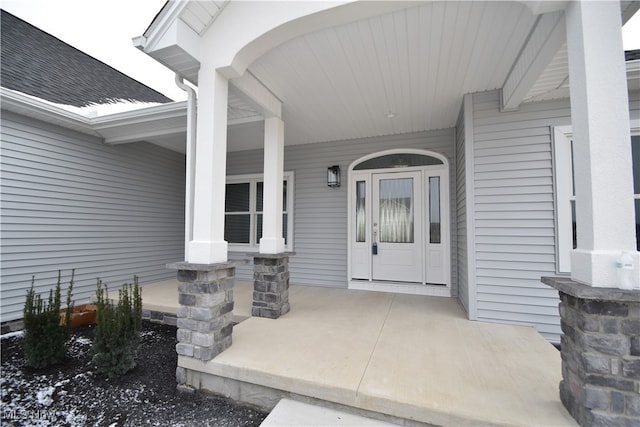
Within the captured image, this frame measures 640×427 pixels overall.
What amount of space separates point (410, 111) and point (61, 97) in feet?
16.8

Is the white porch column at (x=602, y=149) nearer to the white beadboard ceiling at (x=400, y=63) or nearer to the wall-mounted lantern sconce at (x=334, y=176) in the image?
the white beadboard ceiling at (x=400, y=63)

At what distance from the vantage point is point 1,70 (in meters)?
3.74

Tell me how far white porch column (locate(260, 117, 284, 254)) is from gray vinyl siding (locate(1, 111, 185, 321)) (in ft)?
10.6

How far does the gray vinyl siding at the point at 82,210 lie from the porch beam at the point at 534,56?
5.95m

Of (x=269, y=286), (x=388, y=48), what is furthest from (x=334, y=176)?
(x=388, y=48)

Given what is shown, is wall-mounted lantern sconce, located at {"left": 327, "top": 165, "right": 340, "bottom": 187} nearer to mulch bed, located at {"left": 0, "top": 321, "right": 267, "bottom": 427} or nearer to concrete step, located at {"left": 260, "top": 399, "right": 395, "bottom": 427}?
mulch bed, located at {"left": 0, "top": 321, "right": 267, "bottom": 427}

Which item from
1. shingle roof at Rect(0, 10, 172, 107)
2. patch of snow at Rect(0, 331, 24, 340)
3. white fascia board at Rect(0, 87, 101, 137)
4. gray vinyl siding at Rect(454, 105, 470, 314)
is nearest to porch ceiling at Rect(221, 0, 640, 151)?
gray vinyl siding at Rect(454, 105, 470, 314)

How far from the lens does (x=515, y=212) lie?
3.26m

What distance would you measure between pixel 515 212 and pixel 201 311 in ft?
11.4

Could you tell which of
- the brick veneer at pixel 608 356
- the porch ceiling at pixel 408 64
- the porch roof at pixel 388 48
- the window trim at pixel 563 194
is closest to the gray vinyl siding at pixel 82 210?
the porch ceiling at pixel 408 64

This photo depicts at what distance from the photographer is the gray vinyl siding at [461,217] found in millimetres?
3613

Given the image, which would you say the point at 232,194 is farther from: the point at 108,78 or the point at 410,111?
the point at 410,111

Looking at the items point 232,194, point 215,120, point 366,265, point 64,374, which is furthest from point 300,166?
point 64,374

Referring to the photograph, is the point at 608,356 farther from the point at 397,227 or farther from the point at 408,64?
the point at 397,227
